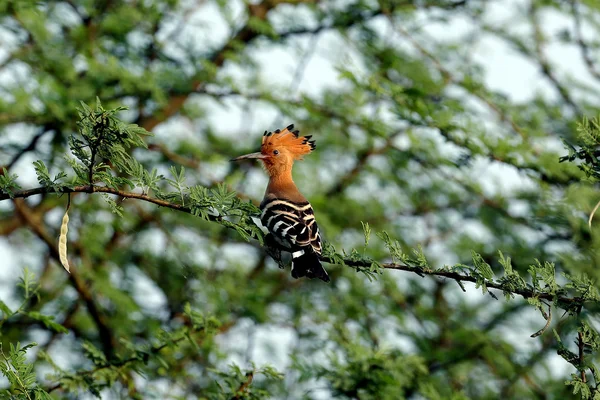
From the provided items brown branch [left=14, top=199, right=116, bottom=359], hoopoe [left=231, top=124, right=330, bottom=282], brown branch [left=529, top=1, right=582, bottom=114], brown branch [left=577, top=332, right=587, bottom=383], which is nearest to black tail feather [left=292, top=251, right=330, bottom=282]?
hoopoe [left=231, top=124, right=330, bottom=282]

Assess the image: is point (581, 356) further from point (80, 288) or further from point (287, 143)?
point (80, 288)

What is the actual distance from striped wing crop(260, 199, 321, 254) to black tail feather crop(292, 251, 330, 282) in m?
0.05

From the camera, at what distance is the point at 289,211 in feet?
12.9

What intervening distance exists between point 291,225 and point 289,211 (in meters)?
0.19

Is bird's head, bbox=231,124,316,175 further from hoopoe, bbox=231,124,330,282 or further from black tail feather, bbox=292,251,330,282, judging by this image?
black tail feather, bbox=292,251,330,282

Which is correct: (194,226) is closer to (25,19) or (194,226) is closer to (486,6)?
(25,19)

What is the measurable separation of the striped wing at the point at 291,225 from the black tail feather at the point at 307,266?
0.17 feet

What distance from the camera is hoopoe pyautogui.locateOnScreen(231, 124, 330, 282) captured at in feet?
11.8

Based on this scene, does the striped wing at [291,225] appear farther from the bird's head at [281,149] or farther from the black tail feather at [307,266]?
the bird's head at [281,149]

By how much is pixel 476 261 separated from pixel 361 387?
1.44m

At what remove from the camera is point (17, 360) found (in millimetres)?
2424

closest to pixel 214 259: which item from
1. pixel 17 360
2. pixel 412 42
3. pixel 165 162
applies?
pixel 165 162

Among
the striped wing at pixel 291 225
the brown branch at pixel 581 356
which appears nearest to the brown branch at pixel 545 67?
the striped wing at pixel 291 225

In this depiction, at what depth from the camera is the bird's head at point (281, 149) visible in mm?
4816
